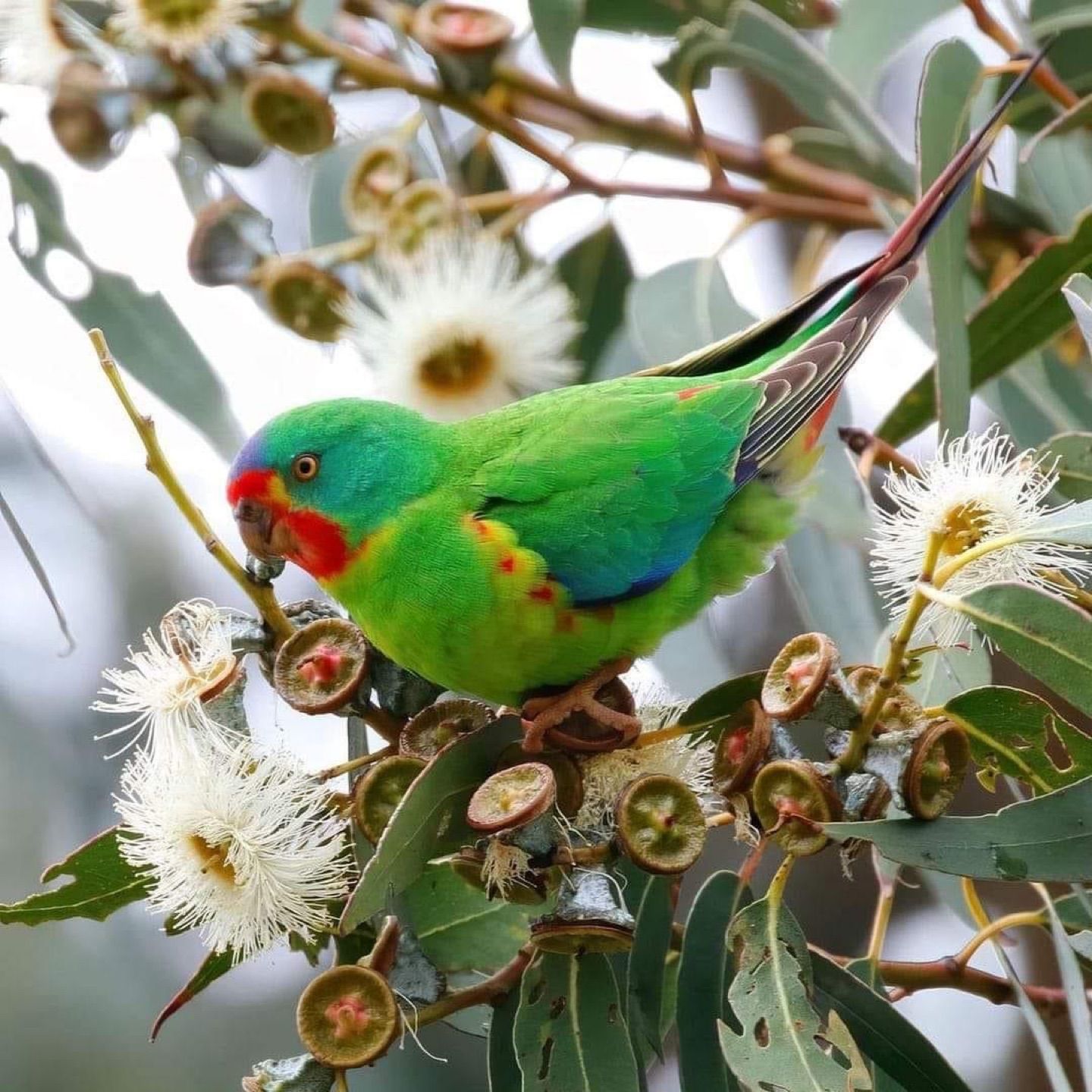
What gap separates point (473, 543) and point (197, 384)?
0.78m

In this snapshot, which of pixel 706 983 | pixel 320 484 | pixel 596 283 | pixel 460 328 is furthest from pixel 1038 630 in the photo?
pixel 596 283

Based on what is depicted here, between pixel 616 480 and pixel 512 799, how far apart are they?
67 centimetres

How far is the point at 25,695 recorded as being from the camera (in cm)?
338

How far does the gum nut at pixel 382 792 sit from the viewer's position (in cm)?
150

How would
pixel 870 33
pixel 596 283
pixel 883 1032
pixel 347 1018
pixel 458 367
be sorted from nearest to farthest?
pixel 347 1018 < pixel 883 1032 < pixel 870 33 < pixel 458 367 < pixel 596 283

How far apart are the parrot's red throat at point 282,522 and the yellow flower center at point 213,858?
527 millimetres

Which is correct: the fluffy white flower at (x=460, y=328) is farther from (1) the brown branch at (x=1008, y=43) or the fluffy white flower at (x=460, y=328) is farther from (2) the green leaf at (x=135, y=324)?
(1) the brown branch at (x=1008, y=43)

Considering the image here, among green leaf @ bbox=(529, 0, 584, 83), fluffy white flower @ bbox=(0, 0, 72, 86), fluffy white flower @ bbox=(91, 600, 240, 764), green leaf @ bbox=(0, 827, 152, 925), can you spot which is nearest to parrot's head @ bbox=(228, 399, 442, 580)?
fluffy white flower @ bbox=(91, 600, 240, 764)

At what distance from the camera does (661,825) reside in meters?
1.43

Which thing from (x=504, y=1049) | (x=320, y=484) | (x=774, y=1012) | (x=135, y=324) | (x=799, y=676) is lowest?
(x=504, y=1049)

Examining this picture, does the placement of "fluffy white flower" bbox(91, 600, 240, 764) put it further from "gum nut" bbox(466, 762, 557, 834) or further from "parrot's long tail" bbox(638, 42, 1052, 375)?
"parrot's long tail" bbox(638, 42, 1052, 375)

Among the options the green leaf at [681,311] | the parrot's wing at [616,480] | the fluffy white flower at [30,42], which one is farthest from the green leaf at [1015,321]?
the fluffy white flower at [30,42]

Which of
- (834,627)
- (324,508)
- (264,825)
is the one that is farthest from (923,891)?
(264,825)

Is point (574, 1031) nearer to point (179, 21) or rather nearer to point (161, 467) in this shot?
point (161, 467)
